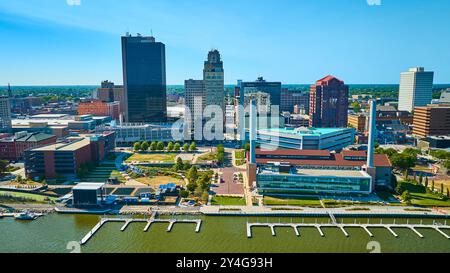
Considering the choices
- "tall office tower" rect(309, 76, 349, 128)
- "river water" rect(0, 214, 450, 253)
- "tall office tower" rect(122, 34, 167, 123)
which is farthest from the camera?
"tall office tower" rect(122, 34, 167, 123)

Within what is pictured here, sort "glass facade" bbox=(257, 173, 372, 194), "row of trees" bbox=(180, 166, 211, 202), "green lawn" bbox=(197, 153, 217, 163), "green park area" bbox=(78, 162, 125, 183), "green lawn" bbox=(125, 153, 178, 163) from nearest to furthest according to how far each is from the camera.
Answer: "row of trees" bbox=(180, 166, 211, 202), "glass facade" bbox=(257, 173, 372, 194), "green park area" bbox=(78, 162, 125, 183), "green lawn" bbox=(197, 153, 217, 163), "green lawn" bbox=(125, 153, 178, 163)

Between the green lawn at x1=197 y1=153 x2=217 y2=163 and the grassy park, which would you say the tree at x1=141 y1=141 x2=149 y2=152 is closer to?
the green lawn at x1=197 y1=153 x2=217 y2=163

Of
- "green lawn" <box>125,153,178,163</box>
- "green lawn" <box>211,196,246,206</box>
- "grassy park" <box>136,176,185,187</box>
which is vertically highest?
"green lawn" <box>125,153,178,163</box>

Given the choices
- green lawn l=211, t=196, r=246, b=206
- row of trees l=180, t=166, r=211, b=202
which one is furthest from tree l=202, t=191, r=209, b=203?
green lawn l=211, t=196, r=246, b=206

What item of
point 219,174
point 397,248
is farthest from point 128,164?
Answer: point 397,248

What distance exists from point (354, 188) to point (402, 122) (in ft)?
76.0

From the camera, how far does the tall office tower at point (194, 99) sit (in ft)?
95.2

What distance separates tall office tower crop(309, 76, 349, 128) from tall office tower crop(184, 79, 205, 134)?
34.1ft

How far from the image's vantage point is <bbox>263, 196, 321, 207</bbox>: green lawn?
12734 millimetres

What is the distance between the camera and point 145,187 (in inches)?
588

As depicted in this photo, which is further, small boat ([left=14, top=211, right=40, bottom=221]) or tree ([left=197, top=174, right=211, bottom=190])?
tree ([left=197, top=174, right=211, bottom=190])

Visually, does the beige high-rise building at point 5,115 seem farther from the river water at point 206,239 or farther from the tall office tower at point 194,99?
the river water at point 206,239

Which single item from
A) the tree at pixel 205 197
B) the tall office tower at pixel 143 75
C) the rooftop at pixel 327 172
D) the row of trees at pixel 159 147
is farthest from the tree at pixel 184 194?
the tall office tower at pixel 143 75

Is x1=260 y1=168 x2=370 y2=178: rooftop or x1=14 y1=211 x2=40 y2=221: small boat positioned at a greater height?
x1=260 y1=168 x2=370 y2=178: rooftop
